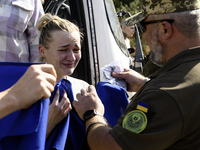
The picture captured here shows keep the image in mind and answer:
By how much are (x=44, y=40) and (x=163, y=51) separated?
1.05 m

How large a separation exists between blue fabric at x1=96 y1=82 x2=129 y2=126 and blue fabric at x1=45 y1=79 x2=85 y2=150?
30 centimetres

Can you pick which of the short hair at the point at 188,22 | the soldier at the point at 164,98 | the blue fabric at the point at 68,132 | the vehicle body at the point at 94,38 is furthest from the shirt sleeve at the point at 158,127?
the vehicle body at the point at 94,38

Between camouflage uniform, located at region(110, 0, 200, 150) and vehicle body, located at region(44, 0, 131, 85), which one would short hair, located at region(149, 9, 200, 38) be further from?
vehicle body, located at region(44, 0, 131, 85)

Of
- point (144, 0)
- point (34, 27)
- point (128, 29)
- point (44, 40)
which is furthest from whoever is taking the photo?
point (128, 29)

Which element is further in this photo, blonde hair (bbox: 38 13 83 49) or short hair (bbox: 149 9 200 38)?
blonde hair (bbox: 38 13 83 49)

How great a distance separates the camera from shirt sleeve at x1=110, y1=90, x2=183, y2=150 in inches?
68.9

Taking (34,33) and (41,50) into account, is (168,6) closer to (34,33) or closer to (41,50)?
(41,50)

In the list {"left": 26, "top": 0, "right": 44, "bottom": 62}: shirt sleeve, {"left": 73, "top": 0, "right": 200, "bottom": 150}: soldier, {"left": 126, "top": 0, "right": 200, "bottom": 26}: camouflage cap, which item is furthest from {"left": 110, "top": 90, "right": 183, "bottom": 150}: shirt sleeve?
{"left": 26, "top": 0, "right": 44, "bottom": 62}: shirt sleeve

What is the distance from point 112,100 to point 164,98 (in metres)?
0.73

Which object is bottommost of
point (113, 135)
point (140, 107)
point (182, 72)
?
point (113, 135)

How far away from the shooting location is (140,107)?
5.96 ft

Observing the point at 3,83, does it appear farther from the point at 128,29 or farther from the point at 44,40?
the point at 128,29

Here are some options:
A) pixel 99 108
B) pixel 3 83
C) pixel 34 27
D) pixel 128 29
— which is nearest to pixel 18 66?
pixel 3 83

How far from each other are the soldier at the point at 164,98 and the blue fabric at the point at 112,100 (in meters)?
0.23
